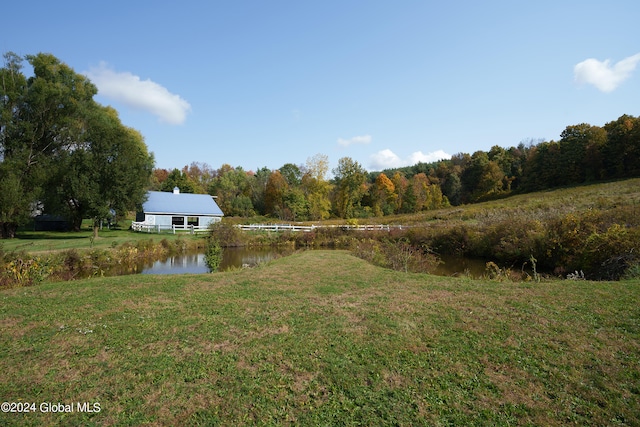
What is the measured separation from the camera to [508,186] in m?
58.3

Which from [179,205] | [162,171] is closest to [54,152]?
[179,205]

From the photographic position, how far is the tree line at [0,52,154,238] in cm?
2248

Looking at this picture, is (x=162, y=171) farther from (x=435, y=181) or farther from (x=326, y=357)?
(x=326, y=357)

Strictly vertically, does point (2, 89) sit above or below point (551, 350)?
above

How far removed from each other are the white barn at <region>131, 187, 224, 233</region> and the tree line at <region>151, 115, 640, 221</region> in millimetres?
12600

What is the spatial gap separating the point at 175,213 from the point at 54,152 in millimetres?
11328

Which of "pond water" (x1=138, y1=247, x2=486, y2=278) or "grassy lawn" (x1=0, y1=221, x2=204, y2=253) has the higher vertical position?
"grassy lawn" (x1=0, y1=221, x2=204, y2=253)

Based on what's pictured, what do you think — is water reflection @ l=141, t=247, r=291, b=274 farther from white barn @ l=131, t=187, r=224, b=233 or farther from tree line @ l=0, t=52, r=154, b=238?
white barn @ l=131, t=187, r=224, b=233

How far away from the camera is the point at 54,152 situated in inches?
1020

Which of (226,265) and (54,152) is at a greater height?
(54,152)

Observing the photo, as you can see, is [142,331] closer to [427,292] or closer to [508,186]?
[427,292]

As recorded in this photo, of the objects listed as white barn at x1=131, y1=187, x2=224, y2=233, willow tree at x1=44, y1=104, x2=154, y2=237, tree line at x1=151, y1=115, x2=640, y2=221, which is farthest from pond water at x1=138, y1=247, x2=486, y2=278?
tree line at x1=151, y1=115, x2=640, y2=221

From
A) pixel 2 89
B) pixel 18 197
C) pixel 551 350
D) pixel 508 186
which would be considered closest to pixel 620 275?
pixel 551 350

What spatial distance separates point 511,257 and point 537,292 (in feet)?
39.1
